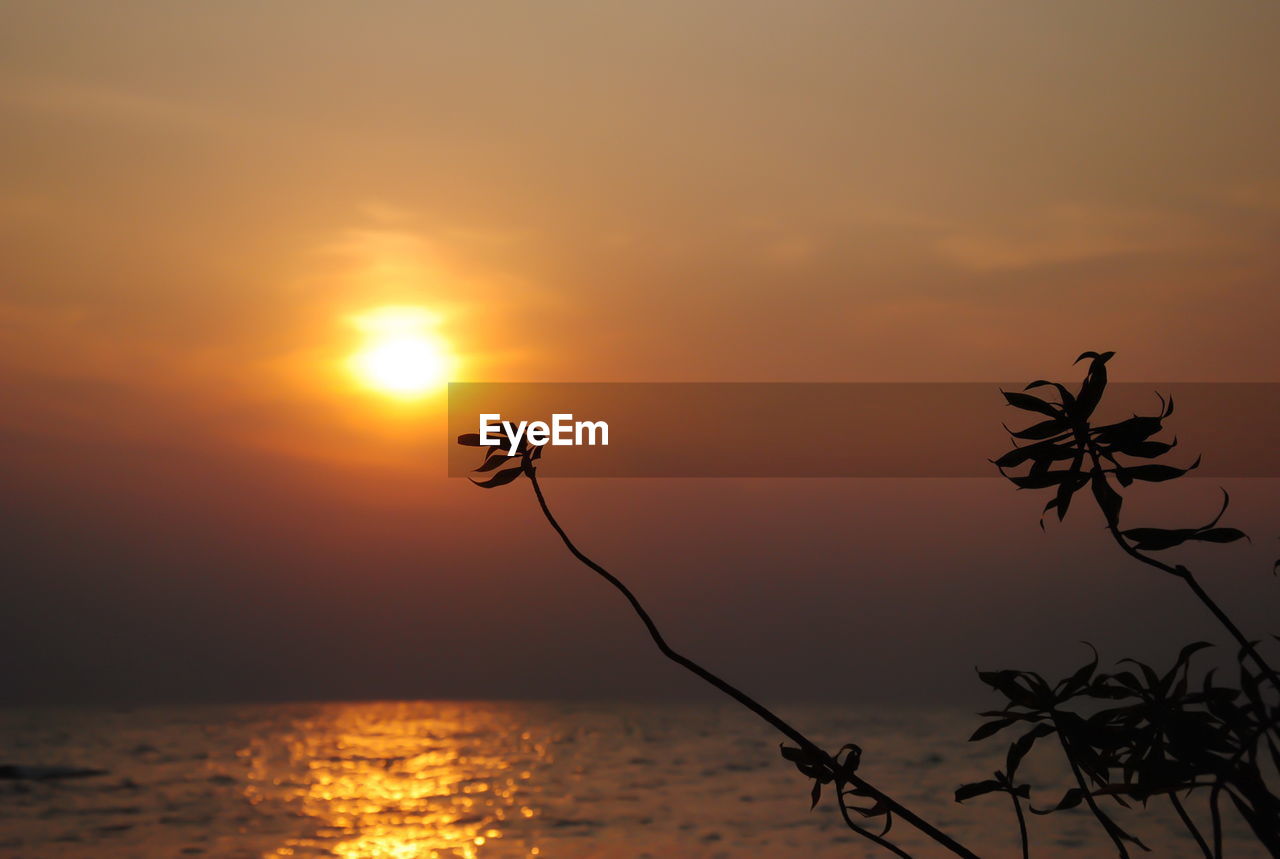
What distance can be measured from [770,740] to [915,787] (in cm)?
1542

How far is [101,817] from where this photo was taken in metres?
23.6

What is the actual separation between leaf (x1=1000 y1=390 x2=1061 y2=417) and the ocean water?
56.1ft

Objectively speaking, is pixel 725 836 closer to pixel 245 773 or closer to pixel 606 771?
pixel 606 771

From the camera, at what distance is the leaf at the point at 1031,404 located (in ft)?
4.49

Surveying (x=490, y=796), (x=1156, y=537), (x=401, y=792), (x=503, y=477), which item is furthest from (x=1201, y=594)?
(x=401, y=792)

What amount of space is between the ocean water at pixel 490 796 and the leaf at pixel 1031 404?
56.1 ft

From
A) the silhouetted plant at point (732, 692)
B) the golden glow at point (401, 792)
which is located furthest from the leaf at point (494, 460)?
the golden glow at point (401, 792)

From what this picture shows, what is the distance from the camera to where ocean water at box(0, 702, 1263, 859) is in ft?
64.6

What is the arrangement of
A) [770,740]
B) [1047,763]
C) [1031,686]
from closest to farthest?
[1031,686], [1047,763], [770,740]

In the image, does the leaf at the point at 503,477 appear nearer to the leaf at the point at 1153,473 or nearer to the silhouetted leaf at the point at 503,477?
the silhouetted leaf at the point at 503,477

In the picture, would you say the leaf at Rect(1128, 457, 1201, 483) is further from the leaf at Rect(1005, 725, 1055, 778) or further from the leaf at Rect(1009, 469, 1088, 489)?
the leaf at Rect(1005, 725, 1055, 778)

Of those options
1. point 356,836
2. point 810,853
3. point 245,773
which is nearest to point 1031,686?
point 810,853

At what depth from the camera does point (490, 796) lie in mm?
26969

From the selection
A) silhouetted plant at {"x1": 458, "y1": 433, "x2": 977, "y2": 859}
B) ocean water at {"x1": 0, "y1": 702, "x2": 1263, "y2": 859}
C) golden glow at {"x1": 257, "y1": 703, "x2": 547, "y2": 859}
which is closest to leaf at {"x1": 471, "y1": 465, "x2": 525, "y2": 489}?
silhouetted plant at {"x1": 458, "y1": 433, "x2": 977, "y2": 859}
